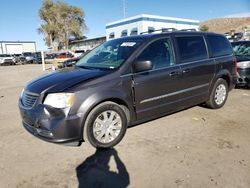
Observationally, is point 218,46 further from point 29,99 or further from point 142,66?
point 29,99

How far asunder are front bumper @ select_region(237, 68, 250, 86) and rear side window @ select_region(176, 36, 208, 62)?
3.06m

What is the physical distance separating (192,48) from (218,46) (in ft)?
3.45

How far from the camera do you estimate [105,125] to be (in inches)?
152

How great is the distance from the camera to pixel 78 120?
3504 millimetres

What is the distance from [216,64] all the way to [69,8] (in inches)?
2263

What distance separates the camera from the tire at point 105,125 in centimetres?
368

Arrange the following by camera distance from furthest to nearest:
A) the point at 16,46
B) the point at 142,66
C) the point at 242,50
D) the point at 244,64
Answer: the point at 16,46 → the point at 242,50 → the point at 244,64 → the point at 142,66

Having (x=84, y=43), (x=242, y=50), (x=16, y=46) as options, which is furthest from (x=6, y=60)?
(x=16, y=46)

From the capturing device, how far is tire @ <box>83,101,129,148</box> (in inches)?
145

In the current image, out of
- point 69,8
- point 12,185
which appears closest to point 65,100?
point 12,185

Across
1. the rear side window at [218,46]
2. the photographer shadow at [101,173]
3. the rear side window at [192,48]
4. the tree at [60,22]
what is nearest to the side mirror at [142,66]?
the rear side window at [192,48]

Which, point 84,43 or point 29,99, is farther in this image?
point 84,43

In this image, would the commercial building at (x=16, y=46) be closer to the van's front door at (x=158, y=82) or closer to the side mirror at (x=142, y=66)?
the van's front door at (x=158, y=82)

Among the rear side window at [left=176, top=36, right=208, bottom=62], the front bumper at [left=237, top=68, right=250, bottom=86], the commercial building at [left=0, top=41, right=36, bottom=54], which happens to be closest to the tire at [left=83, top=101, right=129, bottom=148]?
the rear side window at [left=176, top=36, right=208, bottom=62]
